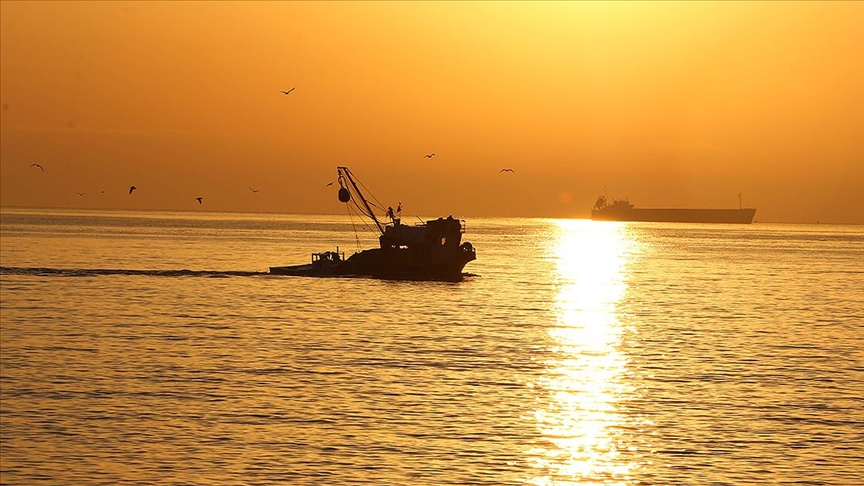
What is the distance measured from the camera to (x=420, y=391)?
41.6m

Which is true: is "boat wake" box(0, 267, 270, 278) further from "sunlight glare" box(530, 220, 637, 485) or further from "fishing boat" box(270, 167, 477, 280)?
"sunlight glare" box(530, 220, 637, 485)

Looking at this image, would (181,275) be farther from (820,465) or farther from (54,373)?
(820,465)

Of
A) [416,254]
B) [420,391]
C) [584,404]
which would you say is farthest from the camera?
[416,254]

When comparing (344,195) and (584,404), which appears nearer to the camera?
(584,404)

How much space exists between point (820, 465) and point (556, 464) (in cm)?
745

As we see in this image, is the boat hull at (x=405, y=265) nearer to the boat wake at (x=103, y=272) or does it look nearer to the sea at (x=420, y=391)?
the boat wake at (x=103, y=272)

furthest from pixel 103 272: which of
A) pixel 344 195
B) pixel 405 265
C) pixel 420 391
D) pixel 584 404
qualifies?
pixel 584 404

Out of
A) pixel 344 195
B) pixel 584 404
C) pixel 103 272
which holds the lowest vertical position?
pixel 584 404

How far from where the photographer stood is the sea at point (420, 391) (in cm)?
3003

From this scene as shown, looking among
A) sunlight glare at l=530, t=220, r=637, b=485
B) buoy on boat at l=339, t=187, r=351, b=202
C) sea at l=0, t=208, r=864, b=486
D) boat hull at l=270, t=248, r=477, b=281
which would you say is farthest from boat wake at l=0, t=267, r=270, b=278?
sunlight glare at l=530, t=220, r=637, b=485

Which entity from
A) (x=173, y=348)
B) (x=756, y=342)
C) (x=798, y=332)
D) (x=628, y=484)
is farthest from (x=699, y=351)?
(x=628, y=484)

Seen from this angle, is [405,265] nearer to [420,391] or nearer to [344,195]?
[344,195]

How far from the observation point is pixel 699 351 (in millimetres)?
57875

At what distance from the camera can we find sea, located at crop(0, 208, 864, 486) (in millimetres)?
30031
